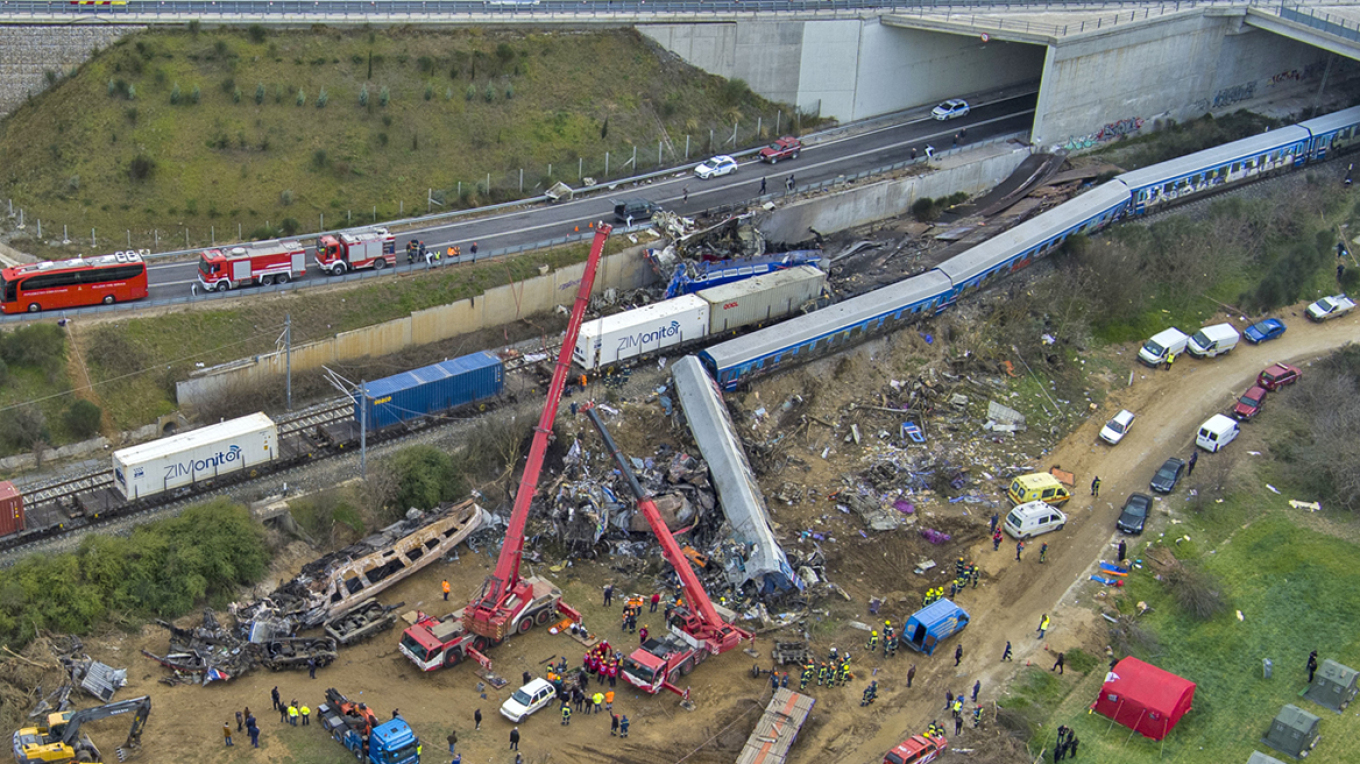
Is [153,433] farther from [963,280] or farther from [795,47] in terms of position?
[795,47]

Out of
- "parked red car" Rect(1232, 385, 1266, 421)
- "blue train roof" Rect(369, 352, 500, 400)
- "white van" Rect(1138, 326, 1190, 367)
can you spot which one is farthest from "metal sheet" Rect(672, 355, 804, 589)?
"parked red car" Rect(1232, 385, 1266, 421)

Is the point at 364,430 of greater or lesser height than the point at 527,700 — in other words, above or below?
above

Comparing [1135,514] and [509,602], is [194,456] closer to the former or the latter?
[509,602]

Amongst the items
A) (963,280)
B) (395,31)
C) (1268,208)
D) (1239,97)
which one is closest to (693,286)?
(963,280)

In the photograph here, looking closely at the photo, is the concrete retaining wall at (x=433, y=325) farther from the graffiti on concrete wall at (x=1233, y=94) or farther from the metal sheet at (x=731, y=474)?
the graffiti on concrete wall at (x=1233, y=94)

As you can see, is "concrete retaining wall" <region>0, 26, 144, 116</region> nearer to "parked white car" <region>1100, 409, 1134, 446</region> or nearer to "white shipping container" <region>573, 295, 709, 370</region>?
"white shipping container" <region>573, 295, 709, 370</region>

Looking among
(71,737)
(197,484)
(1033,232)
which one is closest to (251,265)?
(197,484)

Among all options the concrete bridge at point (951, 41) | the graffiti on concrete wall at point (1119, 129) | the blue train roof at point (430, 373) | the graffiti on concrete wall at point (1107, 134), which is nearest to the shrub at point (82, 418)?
the blue train roof at point (430, 373)
